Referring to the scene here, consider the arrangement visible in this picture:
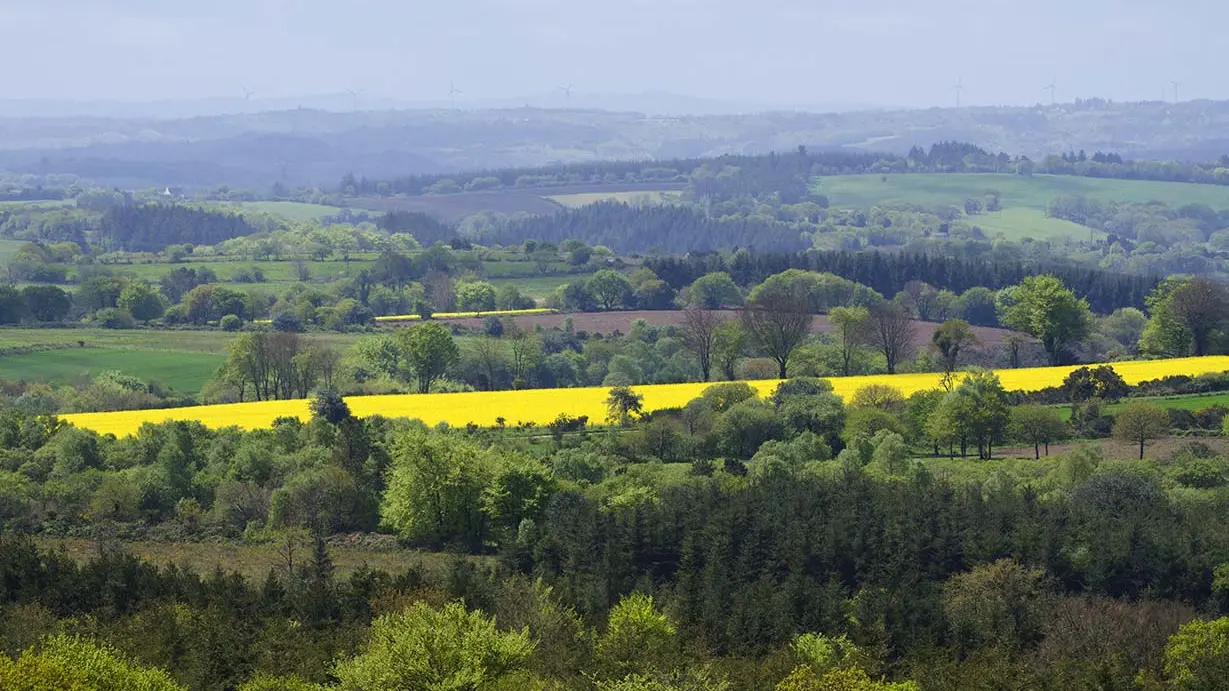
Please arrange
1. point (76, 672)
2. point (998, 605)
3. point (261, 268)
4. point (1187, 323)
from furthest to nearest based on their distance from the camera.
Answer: point (261, 268)
point (1187, 323)
point (998, 605)
point (76, 672)

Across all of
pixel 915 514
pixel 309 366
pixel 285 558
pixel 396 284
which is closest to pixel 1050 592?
pixel 915 514

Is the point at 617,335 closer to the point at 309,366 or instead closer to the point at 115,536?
the point at 309,366

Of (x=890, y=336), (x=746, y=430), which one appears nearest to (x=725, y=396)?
(x=746, y=430)

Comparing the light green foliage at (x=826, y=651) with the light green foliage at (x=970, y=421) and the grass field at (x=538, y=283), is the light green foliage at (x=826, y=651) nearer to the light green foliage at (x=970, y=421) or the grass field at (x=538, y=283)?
the light green foliage at (x=970, y=421)

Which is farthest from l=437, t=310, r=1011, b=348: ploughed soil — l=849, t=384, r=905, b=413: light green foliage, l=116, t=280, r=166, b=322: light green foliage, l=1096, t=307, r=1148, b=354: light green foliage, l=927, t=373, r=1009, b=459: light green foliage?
l=927, t=373, r=1009, b=459: light green foliage

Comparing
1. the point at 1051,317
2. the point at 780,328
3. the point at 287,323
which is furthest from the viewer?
the point at 287,323

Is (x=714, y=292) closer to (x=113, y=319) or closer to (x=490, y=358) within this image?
(x=490, y=358)
